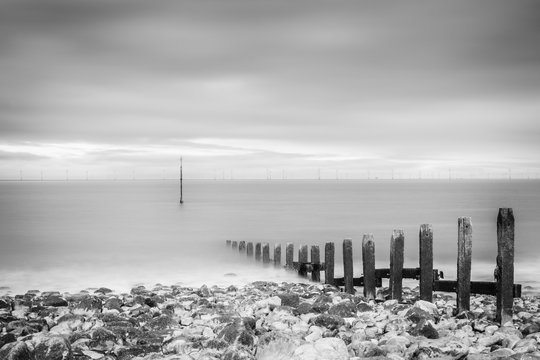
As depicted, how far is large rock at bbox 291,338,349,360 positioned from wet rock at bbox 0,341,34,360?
363cm

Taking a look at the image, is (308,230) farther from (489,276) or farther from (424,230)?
(424,230)

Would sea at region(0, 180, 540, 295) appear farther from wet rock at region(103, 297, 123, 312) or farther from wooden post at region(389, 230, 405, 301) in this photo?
wet rock at region(103, 297, 123, 312)

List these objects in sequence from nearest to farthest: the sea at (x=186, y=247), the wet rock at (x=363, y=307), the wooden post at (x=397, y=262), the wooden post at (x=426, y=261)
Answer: the wet rock at (x=363, y=307) < the wooden post at (x=426, y=261) < the wooden post at (x=397, y=262) < the sea at (x=186, y=247)

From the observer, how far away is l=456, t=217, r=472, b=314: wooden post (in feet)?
29.2

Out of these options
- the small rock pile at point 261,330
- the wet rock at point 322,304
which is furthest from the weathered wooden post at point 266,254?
the wet rock at point 322,304

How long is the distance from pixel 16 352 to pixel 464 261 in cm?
747

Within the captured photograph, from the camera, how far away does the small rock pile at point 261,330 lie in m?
6.79

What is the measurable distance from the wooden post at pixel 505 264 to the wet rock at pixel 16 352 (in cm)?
746

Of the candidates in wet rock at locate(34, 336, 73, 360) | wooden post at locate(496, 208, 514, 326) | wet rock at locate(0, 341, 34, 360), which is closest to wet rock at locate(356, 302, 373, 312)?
wooden post at locate(496, 208, 514, 326)

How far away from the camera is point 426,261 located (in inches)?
378

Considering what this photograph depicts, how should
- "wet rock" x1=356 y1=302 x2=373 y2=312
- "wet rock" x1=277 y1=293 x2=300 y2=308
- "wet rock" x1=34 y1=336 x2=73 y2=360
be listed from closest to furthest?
1. "wet rock" x1=34 y1=336 x2=73 y2=360
2. "wet rock" x1=356 y1=302 x2=373 y2=312
3. "wet rock" x1=277 y1=293 x2=300 y2=308

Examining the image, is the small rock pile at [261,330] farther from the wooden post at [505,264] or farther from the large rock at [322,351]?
the wooden post at [505,264]

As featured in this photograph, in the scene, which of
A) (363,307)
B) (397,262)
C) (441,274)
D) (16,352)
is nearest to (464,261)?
(441,274)

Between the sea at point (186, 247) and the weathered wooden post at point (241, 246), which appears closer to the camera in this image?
the sea at point (186, 247)
